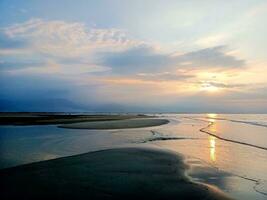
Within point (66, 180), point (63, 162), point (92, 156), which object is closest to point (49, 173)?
point (66, 180)

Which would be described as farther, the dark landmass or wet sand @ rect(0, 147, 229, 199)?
the dark landmass

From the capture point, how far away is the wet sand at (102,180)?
10.3 m

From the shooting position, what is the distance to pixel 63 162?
15.9 metres

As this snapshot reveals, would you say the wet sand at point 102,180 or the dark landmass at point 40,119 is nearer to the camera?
the wet sand at point 102,180

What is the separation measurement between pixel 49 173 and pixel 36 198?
355 cm

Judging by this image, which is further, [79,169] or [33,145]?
[33,145]

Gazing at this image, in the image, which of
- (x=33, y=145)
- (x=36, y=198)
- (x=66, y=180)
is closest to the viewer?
(x=36, y=198)

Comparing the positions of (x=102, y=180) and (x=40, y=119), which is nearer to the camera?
(x=102, y=180)

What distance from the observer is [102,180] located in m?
12.2

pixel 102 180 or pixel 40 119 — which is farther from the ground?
pixel 40 119

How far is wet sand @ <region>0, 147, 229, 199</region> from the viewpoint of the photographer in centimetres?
1027

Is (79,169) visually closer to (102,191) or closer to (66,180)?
(66,180)

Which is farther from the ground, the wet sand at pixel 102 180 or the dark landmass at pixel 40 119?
the dark landmass at pixel 40 119

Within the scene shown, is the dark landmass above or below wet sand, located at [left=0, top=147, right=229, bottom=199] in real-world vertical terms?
above
